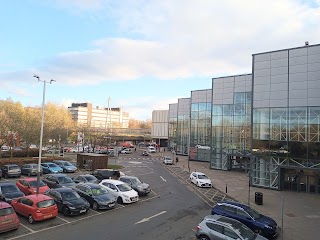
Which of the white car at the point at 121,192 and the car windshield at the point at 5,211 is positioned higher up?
the car windshield at the point at 5,211

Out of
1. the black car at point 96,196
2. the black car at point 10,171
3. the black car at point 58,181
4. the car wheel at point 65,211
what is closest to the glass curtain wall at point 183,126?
the black car at point 10,171

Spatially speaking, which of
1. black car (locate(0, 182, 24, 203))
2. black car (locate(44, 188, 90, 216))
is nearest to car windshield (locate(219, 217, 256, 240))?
black car (locate(44, 188, 90, 216))

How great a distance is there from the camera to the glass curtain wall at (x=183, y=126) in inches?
2798

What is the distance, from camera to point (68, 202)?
1755 centimetres

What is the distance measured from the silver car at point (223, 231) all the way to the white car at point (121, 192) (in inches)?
349

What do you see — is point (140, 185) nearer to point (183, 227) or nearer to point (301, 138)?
point (183, 227)

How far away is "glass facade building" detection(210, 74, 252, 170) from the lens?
43.9 metres

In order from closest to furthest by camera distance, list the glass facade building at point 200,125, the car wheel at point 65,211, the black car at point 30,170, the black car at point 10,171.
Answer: the car wheel at point 65,211
the black car at point 10,171
the black car at point 30,170
the glass facade building at point 200,125

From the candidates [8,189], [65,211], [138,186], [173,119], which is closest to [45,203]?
[65,211]

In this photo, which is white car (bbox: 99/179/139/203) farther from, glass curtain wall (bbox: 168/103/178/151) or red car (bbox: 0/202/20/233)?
glass curtain wall (bbox: 168/103/178/151)

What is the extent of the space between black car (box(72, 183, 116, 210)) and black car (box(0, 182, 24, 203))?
3.98 metres

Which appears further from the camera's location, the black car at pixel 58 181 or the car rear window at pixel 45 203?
the black car at pixel 58 181

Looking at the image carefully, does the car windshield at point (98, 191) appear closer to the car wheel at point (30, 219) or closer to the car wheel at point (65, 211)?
the car wheel at point (65, 211)

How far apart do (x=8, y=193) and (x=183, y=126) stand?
56.0m
